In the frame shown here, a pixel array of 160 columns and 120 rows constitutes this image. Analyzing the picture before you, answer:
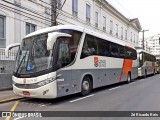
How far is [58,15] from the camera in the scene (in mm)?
21906

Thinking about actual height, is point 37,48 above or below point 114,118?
above

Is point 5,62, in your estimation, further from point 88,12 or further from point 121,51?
point 88,12

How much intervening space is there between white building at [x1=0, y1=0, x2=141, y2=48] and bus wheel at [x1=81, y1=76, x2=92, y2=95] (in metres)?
7.28

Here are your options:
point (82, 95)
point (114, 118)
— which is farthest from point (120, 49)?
point (114, 118)

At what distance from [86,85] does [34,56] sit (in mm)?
3387

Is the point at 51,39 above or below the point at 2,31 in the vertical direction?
below

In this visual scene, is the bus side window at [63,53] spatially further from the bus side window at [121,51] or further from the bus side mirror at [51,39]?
the bus side window at [121,51]

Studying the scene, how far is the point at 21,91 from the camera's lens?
9.73 meters

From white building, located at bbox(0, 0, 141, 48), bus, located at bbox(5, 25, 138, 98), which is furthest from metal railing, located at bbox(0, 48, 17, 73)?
bus, located at bbox(5, 25, 138, 98)

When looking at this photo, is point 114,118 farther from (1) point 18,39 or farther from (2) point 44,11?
(2) point 44,11

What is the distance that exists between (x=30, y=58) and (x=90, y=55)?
3610 mm

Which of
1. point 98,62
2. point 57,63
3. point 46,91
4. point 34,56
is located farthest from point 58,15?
point 46,91

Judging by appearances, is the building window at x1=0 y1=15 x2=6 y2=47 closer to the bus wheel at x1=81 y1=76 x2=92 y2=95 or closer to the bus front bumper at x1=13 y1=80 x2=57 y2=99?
the bus wheel at x1=81 y1=76 x2=92 y2=95

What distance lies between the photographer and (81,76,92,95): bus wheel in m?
11.5
